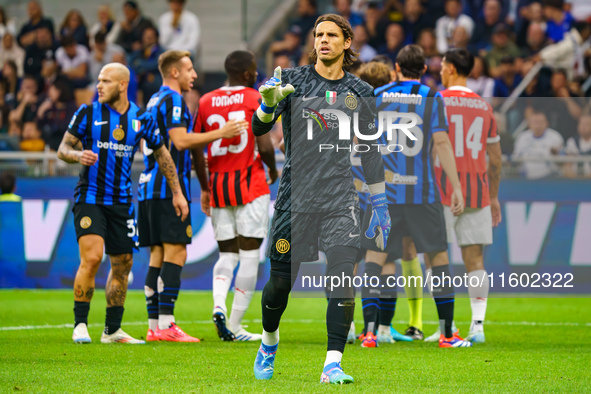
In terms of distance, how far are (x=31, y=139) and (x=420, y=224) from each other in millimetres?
9123

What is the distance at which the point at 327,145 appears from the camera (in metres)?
4.81

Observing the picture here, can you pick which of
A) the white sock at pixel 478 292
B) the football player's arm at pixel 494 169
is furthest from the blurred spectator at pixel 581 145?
the white sock at pixel 478 292

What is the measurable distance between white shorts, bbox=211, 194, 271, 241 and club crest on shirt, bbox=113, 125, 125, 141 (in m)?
1.17

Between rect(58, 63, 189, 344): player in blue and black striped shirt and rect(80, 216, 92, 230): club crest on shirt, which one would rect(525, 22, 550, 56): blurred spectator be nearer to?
rect(58, 63, 189, 344): player in blue and black striped shirt

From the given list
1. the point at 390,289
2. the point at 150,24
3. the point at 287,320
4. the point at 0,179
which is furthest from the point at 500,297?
the point at 150,24

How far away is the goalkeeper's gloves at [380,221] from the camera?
4859 mm

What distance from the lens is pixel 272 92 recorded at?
4414 mm

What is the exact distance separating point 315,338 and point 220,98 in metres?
2.35

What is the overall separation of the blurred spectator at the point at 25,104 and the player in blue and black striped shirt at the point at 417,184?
9692 mm

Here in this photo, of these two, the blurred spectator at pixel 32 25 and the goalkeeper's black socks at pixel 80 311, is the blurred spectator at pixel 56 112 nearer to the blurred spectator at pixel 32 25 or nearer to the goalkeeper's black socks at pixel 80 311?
the blurred spectator at pixel 32 25

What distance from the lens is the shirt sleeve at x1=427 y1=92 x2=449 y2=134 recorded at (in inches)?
271

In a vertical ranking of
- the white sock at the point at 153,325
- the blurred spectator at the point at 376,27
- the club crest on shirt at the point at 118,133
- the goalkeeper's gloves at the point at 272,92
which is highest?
the blurred spectator at the point at 376,27

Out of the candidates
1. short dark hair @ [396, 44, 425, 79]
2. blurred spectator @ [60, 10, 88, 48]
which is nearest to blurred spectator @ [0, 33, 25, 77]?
blurred spectator @ [60, 10, 88, 48]

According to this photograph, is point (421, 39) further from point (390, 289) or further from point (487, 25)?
point (390, 289)
